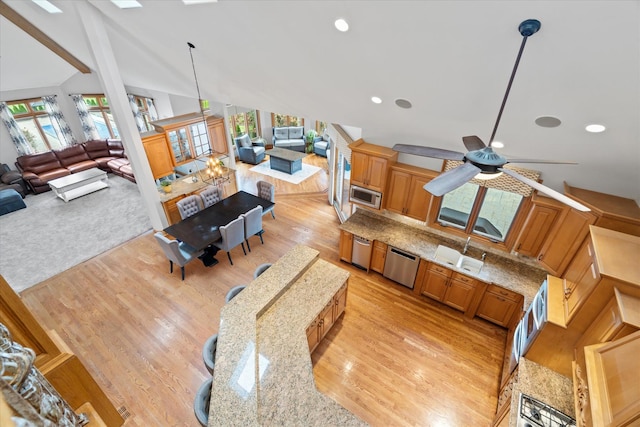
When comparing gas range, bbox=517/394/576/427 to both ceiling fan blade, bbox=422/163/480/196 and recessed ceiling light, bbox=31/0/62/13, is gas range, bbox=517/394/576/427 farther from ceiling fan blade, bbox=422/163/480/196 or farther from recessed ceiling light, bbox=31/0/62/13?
recessed ceiling light, bbox=31/0/62/13

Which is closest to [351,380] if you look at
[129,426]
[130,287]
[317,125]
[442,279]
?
[442,279]

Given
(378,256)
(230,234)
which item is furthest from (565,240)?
(230,234)

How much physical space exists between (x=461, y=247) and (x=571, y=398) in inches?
96.8

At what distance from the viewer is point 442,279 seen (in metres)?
4.90


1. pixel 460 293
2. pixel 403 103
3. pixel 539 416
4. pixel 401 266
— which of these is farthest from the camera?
pixel 401 266

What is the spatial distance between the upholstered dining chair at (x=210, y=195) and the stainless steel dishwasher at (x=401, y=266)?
4.47 m

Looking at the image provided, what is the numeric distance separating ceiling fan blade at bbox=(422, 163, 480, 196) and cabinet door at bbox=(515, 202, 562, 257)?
256 cm

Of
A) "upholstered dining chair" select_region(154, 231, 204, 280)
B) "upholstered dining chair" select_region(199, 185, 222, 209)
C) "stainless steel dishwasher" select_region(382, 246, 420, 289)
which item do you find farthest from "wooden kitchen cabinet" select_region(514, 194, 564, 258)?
"upholstered dining chair" select_region(199, 185, 222, 209)

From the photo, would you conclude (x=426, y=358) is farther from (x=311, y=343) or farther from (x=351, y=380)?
(x=311, y=343)

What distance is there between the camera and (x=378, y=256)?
5.53 meters

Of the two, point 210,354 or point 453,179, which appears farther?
point 210,354

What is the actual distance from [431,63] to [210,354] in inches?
154

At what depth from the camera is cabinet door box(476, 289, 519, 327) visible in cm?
449

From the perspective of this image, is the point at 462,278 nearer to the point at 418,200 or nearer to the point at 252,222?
the point at 418,200
